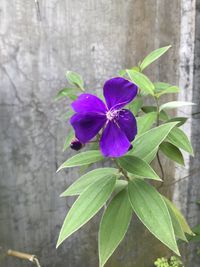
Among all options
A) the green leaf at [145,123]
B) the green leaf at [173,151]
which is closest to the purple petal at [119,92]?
the green leaf at [145,123]

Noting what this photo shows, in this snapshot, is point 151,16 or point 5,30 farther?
point 151,16

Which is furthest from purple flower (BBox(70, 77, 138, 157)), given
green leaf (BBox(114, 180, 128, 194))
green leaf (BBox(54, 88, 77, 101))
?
green leaf (BBox(54, 88, 77, 101))

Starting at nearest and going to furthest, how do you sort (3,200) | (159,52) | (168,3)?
1. (159,52)
2. (3,200)
3. (168,3)

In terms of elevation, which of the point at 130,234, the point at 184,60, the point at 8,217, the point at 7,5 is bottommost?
the point at 130,234

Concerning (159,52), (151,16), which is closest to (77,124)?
(159,52)

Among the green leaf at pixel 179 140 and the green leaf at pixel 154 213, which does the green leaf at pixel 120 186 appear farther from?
the green leaf at pixel 179 140

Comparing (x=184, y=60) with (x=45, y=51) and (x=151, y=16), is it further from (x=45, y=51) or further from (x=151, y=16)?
(x=45, y=51)
